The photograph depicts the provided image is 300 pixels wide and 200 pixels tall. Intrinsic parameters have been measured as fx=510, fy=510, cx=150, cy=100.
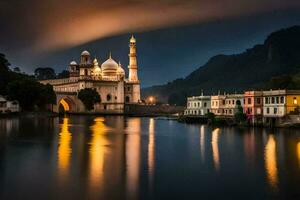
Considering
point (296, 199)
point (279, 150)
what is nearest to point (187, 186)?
point (296, 199)

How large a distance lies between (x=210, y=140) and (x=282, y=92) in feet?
56.2

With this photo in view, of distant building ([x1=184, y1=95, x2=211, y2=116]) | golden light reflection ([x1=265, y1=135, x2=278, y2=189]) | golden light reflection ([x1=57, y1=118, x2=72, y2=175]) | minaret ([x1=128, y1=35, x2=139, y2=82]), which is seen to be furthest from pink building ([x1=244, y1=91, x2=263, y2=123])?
minaret ([x1=128, y1=35, x2=139, y2=82])

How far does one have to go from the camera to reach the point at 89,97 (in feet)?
404

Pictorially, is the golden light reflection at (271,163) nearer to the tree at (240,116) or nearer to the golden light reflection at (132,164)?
the golden light reflection at (132,164)

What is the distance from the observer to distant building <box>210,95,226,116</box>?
78.1 metres

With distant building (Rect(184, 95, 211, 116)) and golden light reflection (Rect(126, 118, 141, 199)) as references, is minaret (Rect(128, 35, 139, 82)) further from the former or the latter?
golden light reflection (Rect(126, 118, 141, 199))

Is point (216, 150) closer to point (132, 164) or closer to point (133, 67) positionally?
point (132, 164)

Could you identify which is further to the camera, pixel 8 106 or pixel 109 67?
pixel 109 67

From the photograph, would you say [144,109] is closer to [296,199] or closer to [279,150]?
[279,150]

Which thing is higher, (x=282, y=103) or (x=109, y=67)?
(x=109, y=67)

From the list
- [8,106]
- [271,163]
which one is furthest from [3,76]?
[271,163]

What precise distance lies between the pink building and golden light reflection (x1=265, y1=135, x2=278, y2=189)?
18.8 metres

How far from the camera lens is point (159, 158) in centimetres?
3425

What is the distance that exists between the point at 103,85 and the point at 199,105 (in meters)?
51.4
